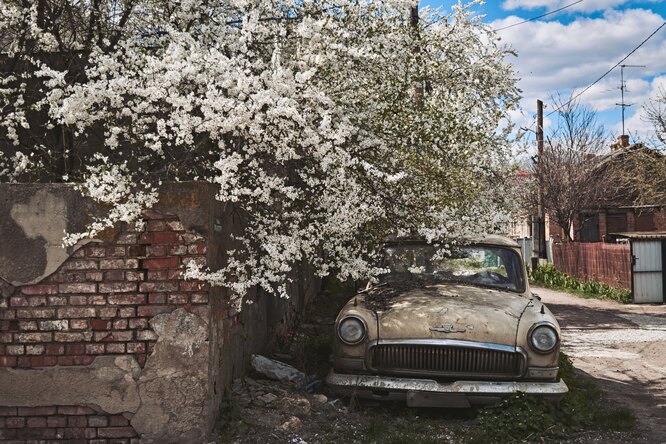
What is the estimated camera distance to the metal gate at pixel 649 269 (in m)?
17.0

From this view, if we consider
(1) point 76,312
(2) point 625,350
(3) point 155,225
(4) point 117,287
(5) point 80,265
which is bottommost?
(2) point 625,350

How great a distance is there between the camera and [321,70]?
19.4 ft

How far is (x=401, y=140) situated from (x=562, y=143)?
27.7 metres

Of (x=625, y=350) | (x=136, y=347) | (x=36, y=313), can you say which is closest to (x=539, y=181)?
(x=625, y=350)

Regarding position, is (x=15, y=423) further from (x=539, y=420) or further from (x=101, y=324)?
(x=539, y=420)

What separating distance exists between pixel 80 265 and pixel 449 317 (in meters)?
2.89

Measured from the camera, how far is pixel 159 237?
16.1 ft

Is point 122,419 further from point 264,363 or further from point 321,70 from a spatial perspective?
point 321,70

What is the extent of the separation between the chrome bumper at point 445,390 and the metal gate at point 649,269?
12.7m

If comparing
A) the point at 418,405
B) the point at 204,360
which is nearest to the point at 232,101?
the point at 204,360

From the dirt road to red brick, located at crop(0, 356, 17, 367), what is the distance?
4725 mm

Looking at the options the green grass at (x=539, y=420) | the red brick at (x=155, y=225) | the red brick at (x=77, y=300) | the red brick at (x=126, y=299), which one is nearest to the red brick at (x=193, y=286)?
the red brick at (x=126, y=299)

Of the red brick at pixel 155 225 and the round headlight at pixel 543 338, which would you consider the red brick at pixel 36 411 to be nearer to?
the red brick at pixel 155 225

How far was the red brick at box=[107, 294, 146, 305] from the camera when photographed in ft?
16.0
